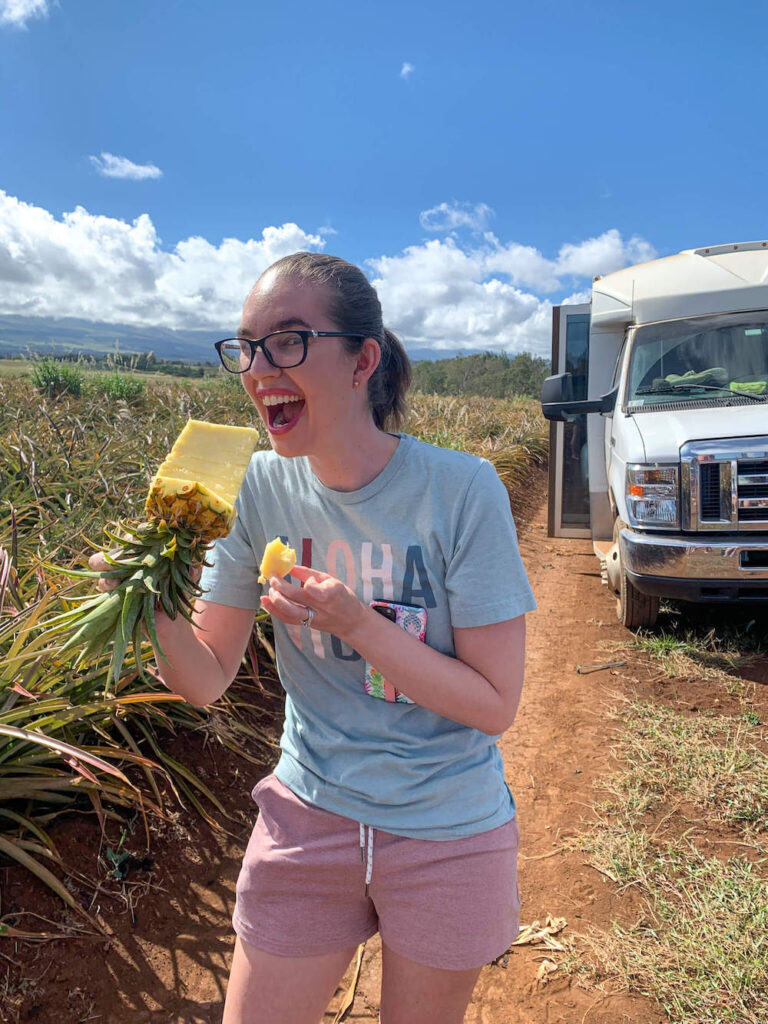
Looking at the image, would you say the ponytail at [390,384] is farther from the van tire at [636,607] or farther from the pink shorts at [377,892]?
the van tire at [636,607]

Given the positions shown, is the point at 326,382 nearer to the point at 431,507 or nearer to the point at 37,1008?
the point at 431,507

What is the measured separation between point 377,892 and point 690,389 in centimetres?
542

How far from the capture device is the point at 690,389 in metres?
6.03

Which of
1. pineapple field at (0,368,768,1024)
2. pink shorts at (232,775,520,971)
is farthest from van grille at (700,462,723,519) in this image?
pink shorts at (232,775,520,971)

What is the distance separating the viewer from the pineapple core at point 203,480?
5.80ft

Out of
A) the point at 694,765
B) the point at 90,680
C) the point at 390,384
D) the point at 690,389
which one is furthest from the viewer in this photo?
the point at 690,389

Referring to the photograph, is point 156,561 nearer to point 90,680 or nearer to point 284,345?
point 284,345

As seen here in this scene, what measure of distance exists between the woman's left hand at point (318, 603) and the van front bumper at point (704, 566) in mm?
4184

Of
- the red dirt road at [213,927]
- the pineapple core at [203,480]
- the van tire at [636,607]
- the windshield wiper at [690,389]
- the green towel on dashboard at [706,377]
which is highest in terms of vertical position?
the green towel on dashboard at [706,377]

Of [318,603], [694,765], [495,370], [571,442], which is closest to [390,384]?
[318,603]

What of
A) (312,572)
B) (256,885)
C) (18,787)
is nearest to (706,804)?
(256,885)

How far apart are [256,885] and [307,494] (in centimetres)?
110

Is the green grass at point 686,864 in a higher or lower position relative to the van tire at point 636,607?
lower

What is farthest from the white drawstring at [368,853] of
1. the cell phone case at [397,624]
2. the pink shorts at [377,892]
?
the cell phone case at [397,624]
